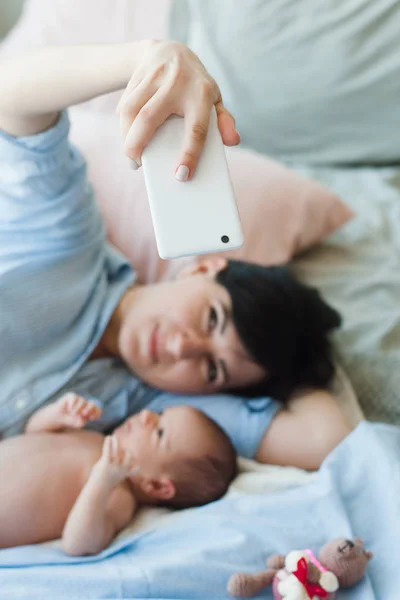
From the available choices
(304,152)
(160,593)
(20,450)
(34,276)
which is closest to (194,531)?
(160,593)

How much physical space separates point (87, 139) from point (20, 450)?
61 centimetres

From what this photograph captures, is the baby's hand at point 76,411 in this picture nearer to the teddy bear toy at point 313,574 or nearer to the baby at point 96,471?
the baby at point 96,471

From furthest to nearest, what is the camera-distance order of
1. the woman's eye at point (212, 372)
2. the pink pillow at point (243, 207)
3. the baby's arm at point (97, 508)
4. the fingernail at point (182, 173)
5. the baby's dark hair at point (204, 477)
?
1. the pink pillow at point (243, 207)
2. the woman's eye at point (212, 372)
3. the baby's dark hair at point (204, 477)
4. the baby's arm at point (97, 508)
5. the fingernail at point (182, 173)

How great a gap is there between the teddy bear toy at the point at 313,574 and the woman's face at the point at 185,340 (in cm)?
35

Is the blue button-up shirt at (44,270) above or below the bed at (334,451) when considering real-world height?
above

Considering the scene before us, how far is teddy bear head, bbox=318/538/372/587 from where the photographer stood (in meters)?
0.66

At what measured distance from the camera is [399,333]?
1.04 metres

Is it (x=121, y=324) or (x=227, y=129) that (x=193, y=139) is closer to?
(x=227, y=129)

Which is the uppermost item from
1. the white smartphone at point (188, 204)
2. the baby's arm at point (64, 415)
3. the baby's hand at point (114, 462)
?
the white smartphone at point (188, 204)

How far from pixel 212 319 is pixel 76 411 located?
265 mm

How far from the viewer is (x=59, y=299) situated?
89cm

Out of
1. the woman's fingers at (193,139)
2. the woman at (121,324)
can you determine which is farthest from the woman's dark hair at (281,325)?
the woman's fingers at (193,139)

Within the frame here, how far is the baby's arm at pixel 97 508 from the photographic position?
0.77 m

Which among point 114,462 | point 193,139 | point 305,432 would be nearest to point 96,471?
point 114,462
